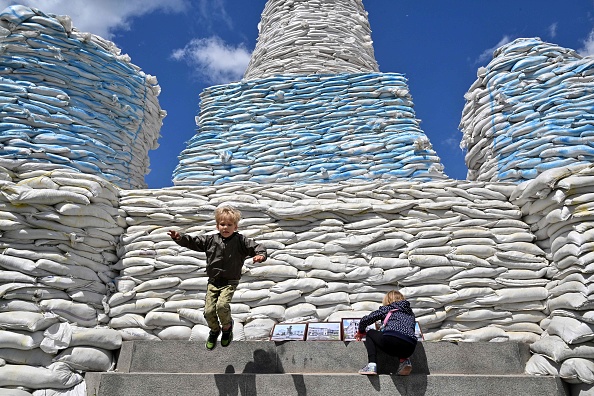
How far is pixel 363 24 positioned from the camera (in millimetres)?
7047

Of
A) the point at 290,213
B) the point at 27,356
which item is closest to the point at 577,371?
the point at 290,213

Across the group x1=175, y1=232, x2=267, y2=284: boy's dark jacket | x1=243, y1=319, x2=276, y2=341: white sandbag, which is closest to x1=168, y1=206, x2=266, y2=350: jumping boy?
x1=175, y1=232, x2=267, y2=284: boy's dark jacket

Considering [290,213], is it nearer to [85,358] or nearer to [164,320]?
[164,320]

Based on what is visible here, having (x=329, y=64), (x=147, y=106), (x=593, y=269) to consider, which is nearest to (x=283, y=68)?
(x=329, y=64)

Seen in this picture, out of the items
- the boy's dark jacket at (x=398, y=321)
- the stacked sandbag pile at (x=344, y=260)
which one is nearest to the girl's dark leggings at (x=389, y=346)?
the boy's dark jacket at (x=398, y=321)

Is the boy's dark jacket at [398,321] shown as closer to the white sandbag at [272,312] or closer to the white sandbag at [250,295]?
the white sandbag at [272,312]

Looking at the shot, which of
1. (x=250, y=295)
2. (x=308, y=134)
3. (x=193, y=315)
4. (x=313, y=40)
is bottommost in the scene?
(x=193, y=315)

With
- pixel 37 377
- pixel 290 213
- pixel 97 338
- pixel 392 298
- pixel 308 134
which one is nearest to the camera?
pixel 37 377

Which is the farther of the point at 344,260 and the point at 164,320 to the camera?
the point at 344,260

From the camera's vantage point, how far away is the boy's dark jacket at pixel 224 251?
262 cm

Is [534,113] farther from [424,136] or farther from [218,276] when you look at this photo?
[218,276]

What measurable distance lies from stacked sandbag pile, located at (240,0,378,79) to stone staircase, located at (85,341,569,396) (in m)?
3.69

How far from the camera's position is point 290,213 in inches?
138

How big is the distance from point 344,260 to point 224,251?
1.03 metres
